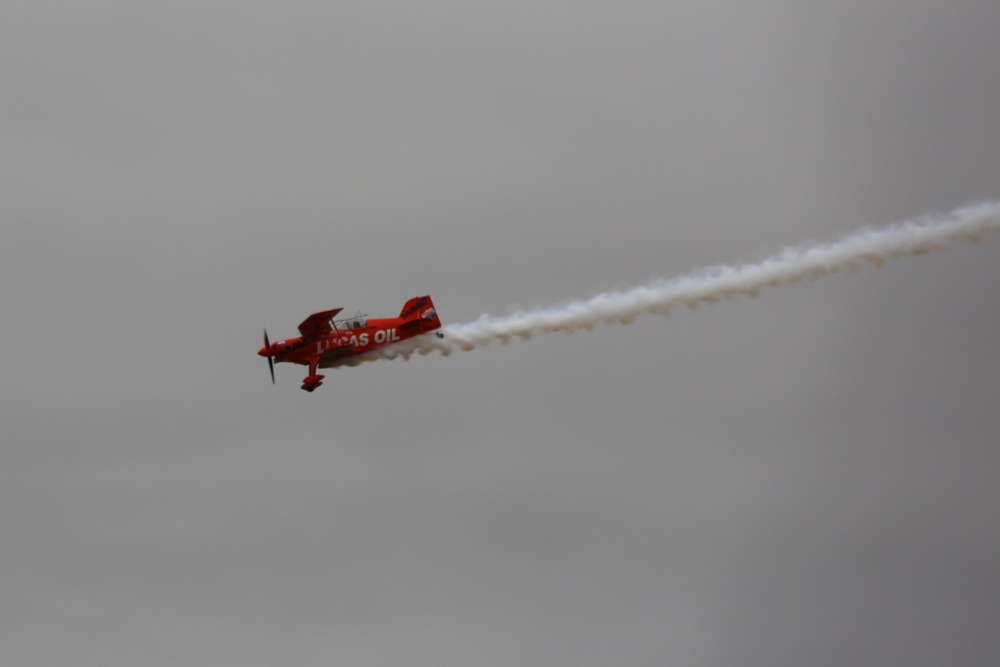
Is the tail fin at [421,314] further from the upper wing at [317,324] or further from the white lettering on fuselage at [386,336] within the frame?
the upper wing at [317,324]

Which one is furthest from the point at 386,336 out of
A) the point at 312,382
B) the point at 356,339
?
the point at 312,382

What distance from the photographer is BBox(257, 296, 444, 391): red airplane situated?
61469 mm

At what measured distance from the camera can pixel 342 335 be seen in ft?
203

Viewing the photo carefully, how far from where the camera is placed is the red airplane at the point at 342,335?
61469 mm

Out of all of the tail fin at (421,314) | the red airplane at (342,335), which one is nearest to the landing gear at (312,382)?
the red airplane at (342,335)

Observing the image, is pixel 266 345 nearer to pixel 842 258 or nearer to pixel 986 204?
pixel 842 258

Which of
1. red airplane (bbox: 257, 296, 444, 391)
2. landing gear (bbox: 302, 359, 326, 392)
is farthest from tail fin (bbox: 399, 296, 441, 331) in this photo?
landing gear (bbox: 302, 359, 326, 392)

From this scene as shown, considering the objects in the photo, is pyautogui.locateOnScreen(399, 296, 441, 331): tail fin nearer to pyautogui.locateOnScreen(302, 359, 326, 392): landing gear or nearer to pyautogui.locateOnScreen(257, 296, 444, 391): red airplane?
pyautogui.locateOnScreen(257, 296, 444, 391): red airplane

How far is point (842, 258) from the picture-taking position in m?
54.7

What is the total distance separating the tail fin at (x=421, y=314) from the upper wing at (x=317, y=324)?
3.14 m

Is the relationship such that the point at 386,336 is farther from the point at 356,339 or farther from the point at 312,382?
the point at 312,382

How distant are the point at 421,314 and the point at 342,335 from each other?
3.26 m

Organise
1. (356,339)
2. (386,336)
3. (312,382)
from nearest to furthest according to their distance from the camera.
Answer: (312,382) → (356,339) → (386,336)

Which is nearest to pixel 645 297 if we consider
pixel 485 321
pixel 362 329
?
pixel 485 321
